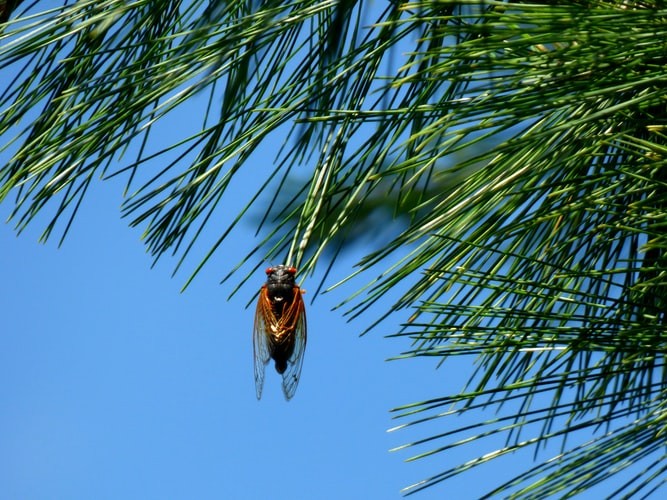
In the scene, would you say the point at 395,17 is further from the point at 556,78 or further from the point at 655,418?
the point at 655,418

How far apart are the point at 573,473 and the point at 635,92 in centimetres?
29

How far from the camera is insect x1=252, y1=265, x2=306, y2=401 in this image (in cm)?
78

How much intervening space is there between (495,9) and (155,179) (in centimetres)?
29

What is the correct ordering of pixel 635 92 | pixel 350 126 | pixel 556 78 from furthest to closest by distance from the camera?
pixel 350 126
pixel 635 92
pixel 556 78

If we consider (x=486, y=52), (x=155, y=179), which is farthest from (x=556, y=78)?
(x=155, y=179)

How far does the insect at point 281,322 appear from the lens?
0.78 metres

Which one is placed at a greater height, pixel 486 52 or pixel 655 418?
pixel 486 52

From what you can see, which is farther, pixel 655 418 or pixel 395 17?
pixel 395 17

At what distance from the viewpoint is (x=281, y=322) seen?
805mm

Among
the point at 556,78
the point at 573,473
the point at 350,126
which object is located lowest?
the point at 573,473

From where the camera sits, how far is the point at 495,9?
67 cm

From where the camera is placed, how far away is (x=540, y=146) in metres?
0.70

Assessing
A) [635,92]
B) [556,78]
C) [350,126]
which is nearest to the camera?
[556,78]

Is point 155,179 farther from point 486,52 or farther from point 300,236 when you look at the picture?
point 486,52
